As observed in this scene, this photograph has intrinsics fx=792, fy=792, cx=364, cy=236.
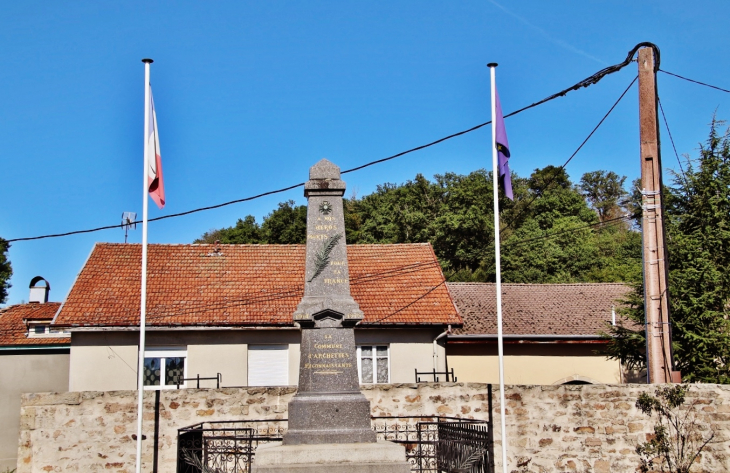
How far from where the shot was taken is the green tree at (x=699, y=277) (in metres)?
15.1

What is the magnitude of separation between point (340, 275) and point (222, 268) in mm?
11661

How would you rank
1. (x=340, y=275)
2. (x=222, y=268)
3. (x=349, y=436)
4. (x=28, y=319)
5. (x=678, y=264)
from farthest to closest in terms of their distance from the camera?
(x=28, y=319) < (x=222, y=268) < (x=678, y=264) < (x=340, y=275) < (x=349, y=436)

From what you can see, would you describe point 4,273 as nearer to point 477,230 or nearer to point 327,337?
point 477,230

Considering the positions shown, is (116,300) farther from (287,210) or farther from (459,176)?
(459,176)

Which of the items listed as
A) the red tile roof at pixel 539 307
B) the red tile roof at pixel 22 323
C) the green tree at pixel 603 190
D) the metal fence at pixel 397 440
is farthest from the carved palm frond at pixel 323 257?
the green tree at pixel 603 190

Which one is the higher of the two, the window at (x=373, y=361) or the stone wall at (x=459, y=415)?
the window at (x=373, y=361)

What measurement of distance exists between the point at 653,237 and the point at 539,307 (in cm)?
1235

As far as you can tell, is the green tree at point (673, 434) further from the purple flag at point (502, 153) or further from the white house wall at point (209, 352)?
the white house wall at point (209, 352)

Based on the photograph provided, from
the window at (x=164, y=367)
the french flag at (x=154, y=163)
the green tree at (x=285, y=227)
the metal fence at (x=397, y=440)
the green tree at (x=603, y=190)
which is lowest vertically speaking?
the metal fence at (x=397, y=440)

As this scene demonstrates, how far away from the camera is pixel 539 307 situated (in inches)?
973

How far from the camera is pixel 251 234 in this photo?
41.4 metres

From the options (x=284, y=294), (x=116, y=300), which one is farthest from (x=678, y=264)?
(x=116, y=300)

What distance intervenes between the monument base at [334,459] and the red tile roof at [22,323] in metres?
15.0

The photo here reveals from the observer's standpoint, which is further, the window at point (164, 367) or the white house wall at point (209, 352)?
the window at point (164, 367)
